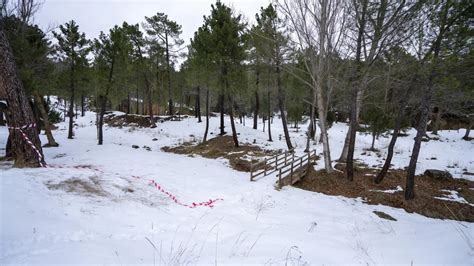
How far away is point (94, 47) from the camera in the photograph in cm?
1984

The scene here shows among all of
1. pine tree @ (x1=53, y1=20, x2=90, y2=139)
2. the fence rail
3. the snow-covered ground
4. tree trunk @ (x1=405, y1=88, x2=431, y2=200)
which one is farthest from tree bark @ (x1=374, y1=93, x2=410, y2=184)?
pine tree @ (x1=53, y1=20, x2=90, y2=139)

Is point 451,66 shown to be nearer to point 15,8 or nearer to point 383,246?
point 383,246

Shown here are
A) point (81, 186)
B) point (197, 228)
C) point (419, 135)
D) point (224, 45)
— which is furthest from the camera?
point (224, 45)

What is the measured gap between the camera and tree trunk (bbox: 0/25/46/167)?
7.46 meters

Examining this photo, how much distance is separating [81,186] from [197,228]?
3462mm

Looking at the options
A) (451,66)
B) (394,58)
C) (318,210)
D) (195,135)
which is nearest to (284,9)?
(394,58)

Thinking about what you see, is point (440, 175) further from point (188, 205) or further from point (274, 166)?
point (188, 205)

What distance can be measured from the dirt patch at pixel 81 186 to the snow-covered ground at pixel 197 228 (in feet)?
0.31

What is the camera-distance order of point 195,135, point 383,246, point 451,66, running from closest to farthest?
point 383,246, point 451,66, point 195,135

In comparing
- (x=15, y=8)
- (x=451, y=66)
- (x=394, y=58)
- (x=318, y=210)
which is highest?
(x=15, y=8)

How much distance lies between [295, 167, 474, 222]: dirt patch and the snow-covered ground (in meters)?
0.76

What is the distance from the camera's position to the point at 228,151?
739 inches

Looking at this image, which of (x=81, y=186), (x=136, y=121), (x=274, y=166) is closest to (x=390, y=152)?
(x=274, y=166)

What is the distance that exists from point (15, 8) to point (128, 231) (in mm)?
13959
